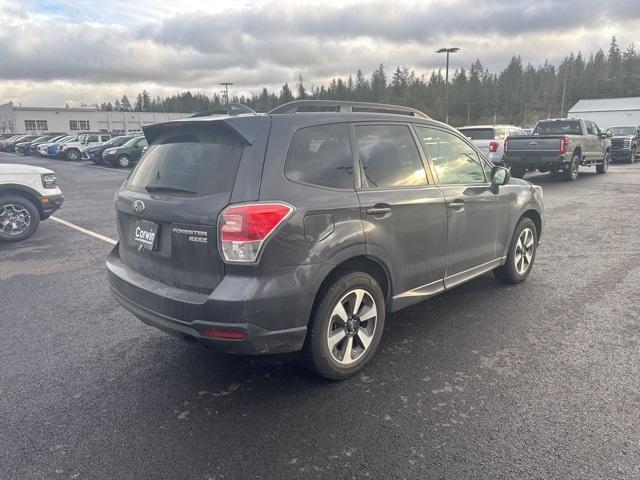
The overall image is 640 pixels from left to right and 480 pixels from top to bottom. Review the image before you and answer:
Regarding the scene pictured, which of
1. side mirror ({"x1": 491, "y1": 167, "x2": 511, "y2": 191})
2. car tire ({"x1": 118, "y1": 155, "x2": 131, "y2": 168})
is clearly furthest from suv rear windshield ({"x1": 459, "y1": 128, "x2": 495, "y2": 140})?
car tire ({"x1": 118, "y1": 155, "x2": 131, "y2": 168})

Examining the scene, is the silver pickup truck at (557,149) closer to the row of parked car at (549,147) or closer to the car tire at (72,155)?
the row of parked car at (549,147)

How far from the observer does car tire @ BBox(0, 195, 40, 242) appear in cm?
796

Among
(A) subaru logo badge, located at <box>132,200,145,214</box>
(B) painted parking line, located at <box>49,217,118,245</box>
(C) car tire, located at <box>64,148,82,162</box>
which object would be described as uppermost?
(C) car tire, located at <box>64,148,82,162</box>

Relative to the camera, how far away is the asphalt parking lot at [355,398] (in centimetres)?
256

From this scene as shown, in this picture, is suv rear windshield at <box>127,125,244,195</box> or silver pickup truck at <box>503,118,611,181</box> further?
silver pickup truck at <box>503,118,611,181</box>

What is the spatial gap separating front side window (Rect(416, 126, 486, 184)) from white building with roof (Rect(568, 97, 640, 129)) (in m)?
75.0

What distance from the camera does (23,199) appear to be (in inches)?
319

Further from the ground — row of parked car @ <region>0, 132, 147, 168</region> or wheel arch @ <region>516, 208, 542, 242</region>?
row of parked car @ <region>0, 132, 147, 168</region>

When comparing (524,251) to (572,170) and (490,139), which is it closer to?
(572,170)

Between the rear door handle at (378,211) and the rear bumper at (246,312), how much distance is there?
73 cm

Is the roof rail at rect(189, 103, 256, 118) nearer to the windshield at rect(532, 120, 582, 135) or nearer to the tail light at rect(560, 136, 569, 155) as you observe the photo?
the tail light at rect(560, 136, 569, 155)

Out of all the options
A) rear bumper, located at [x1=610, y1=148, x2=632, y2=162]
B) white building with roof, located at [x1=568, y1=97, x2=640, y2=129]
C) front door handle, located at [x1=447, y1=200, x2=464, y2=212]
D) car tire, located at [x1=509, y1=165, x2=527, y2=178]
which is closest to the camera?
front door handle, located at [x1=447, y1=200, x2=464, y2=212]

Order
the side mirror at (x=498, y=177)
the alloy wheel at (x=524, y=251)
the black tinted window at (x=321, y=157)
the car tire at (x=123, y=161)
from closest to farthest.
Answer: the black tinted window at (x=321, y=157) < the side mirror at (x=498, y=177) < the alloy wheel at (x=524, y=251) < the car tire at (x=123, y=161)

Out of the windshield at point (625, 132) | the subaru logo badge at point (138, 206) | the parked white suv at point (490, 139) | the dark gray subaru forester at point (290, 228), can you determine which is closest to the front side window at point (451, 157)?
the dark gray subaru forester at point (290, 228)
